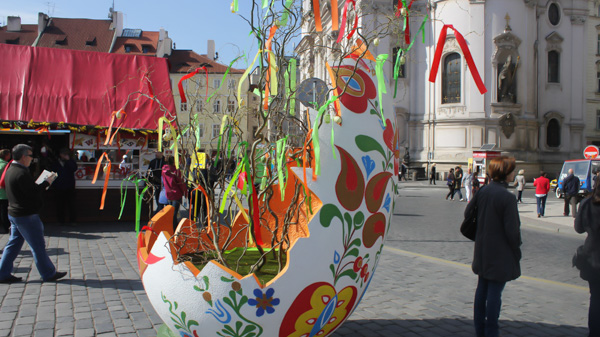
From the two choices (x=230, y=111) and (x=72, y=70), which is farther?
(x=72, y=70)

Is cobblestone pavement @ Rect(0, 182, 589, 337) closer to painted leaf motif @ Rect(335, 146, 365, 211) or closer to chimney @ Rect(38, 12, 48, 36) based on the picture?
painted leaf motif @ Rect(335, 146, 365, 211)

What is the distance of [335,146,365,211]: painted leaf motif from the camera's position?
133 inches

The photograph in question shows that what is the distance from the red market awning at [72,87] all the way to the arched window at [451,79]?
92.1ft

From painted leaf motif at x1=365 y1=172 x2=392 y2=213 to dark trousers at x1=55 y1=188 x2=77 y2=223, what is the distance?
9445mm

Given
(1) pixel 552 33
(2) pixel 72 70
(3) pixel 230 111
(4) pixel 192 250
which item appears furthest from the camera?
(1) pixel 552 33

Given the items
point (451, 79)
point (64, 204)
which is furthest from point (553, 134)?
point (64, 204)

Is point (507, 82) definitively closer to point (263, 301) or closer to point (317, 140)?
point (317, 140)

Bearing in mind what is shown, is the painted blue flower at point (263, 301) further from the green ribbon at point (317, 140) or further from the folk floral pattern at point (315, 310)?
the green ribbon at point (317, 140)

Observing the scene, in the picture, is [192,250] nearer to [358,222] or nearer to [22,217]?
[358,222]

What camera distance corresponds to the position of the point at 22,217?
20.3ft

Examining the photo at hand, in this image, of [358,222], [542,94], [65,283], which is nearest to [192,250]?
[358,222]

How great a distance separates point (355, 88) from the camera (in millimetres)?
3592

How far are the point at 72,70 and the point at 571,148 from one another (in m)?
38.6

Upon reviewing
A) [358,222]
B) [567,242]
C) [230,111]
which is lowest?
[567,242]
